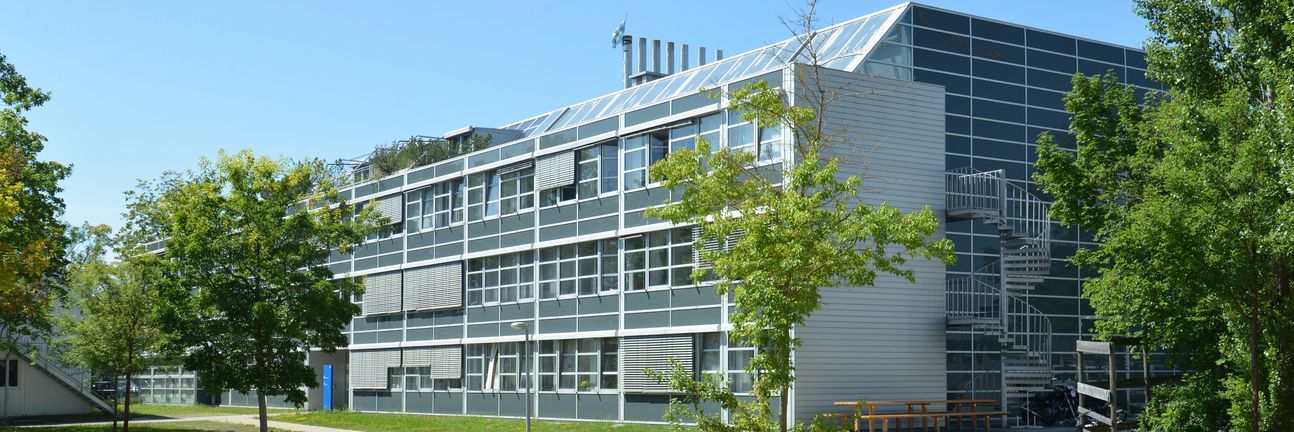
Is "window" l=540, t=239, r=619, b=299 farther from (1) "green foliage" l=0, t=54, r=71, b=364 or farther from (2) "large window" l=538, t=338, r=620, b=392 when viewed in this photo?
(1) "green foliage" l=0, t=54, r=71, b=364

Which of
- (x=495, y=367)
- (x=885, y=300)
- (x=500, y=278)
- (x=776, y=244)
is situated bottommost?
(x=495, y=367)

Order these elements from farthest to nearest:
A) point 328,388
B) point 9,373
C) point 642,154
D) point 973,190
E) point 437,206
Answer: point 328,388 → point 9,373 → point 437,206 → point 642,154 → point 973,190

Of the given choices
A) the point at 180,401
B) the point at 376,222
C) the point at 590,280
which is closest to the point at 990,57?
the point at 590,280

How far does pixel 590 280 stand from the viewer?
36.5 metres

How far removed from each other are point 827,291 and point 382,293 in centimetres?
2148

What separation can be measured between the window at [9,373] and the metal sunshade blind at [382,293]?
1286 cm

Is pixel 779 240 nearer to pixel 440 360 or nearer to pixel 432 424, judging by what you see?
pixel 432 424

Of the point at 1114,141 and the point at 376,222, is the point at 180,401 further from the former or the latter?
the point at 1114,141

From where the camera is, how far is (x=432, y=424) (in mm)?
37094

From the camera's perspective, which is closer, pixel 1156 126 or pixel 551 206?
pixel 1156 126

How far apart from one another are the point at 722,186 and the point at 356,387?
31738 millimetres

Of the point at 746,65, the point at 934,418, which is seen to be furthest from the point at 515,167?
the point at 934,418

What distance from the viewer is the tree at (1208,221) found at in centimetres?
2102

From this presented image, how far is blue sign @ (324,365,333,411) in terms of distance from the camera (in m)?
50.6
